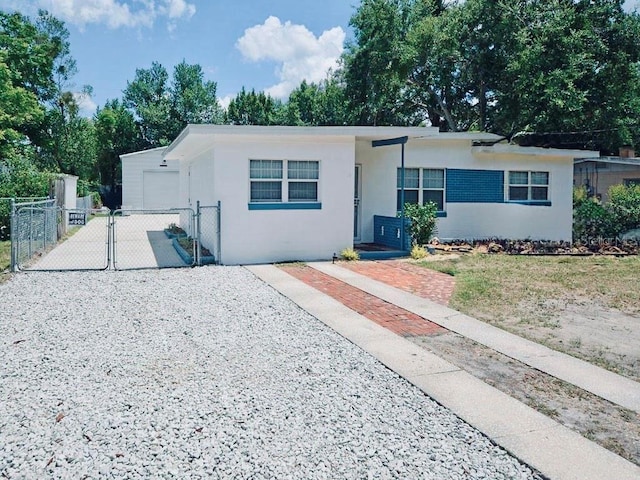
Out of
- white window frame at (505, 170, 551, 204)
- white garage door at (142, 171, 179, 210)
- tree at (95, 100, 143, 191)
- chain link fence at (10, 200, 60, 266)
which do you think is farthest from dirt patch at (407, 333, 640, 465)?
tree at (95, 100, 143, 191)

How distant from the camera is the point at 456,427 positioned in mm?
3973

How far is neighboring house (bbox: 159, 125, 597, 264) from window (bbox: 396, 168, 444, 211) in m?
0.03

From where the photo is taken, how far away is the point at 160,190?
3069cm

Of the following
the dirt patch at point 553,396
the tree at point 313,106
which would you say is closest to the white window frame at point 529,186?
the dirt patch at point 553,396

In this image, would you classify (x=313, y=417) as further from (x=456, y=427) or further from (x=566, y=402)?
(x=566, y=402)

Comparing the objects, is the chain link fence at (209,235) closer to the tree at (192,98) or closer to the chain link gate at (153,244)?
the chain link gate at (153,244)

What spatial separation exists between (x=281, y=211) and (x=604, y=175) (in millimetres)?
17213

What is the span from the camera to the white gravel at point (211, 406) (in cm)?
344

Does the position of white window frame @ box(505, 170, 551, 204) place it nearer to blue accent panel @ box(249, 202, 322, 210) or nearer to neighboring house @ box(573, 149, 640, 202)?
neighboring house @ box(573, 149, 640, 202)

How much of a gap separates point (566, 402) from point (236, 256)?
861 centimetres

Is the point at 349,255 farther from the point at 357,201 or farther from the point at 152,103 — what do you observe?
the point at 152,103

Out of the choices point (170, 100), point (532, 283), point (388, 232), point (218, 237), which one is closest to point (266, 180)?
point (218, 237)

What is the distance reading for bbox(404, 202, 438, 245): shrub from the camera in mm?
13320

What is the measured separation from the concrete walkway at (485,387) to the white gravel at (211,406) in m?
0.16
